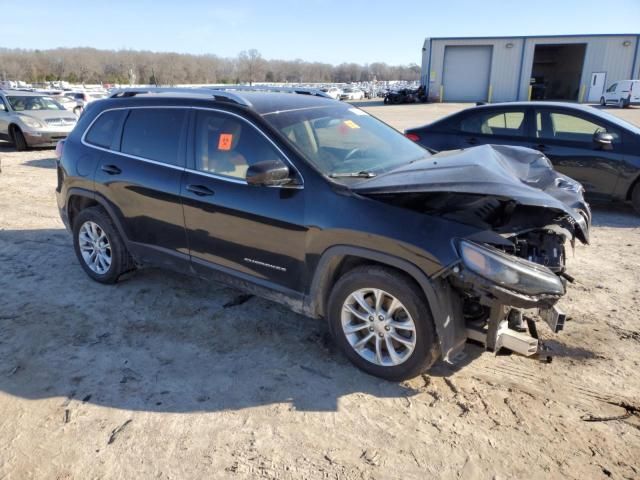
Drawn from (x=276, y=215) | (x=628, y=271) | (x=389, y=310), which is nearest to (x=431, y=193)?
(x=389, y=310)

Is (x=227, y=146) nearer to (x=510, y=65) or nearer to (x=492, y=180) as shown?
(x=492, y=180)

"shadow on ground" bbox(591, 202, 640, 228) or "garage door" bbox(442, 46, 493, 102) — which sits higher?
"garage door" bbox(442, 46, 493, 102)

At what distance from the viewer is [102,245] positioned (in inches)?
186

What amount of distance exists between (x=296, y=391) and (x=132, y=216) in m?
2.27

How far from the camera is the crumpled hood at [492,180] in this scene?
2.84 metres

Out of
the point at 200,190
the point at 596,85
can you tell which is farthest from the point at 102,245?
the point at 596,85

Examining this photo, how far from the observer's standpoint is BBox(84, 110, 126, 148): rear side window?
4.52 m

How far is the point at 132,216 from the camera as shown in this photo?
171 inches

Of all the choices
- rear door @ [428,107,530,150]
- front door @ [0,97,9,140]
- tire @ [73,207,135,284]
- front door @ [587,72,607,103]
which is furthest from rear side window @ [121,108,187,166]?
front door @ [587,72,607,103]

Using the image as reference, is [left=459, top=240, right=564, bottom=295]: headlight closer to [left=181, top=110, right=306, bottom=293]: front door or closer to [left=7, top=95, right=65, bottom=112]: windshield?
[left=181, top=110, right=306, bottom=293]: front door

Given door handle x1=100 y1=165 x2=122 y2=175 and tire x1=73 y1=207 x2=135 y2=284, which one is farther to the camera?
tire x1=73 y1=207 x2=135 y2=284

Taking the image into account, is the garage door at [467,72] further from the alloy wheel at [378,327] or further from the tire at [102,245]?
the alloy wheel at [378,327]

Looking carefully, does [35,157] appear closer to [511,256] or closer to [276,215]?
[276,215]

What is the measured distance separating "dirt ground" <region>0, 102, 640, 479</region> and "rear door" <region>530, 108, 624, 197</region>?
270cm
